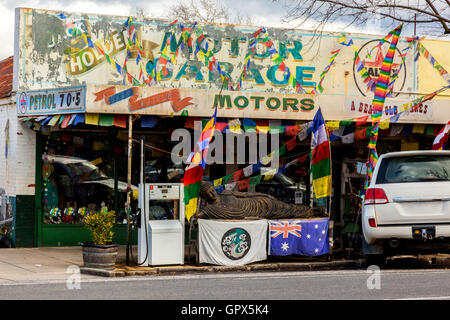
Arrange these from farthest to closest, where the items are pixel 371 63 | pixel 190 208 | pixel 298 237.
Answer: pixel 371 63 < pixel 298 237 < pixel 190 208

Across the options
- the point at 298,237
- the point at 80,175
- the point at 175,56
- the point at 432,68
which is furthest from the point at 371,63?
the point at 80,175

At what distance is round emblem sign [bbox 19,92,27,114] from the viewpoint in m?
15.4

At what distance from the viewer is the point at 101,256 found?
12.1 m

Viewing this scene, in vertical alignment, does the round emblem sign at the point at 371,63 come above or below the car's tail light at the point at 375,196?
above

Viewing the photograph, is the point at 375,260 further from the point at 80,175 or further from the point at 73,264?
the point at 80,175

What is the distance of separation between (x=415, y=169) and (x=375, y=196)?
777 millimetres

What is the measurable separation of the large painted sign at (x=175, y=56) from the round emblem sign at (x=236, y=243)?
354cm

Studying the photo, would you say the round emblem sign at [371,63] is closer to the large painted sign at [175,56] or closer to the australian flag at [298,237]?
the large painted sign at [175,56]

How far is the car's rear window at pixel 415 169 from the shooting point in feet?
37.4

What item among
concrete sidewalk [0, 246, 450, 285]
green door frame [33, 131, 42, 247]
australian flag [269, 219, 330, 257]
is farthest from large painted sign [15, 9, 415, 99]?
concrete sidewalk [0, 246, 450, 285]

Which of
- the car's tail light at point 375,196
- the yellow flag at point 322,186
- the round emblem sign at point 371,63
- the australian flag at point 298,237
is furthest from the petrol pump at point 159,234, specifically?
the round emblem sign at point 371,63

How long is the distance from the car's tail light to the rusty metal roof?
8831mm
